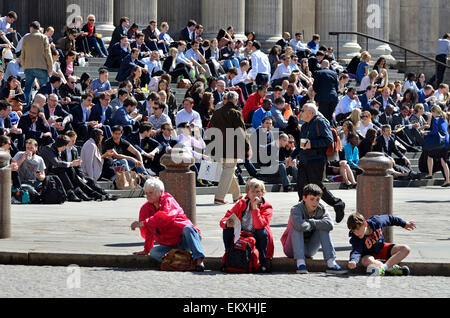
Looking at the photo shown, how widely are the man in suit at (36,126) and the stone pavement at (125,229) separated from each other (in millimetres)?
1767

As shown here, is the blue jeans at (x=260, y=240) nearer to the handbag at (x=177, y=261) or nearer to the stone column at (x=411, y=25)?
the handbag at (x=177, y=261)

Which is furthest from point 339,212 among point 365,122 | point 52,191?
point 365,122

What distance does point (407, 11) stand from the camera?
44.8 m

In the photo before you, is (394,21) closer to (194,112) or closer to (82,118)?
(194,112)

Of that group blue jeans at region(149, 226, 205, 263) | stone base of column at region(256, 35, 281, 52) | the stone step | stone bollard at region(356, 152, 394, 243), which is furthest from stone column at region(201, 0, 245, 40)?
blue jeans at region(149, 226, 205, 263)

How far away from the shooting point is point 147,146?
21.9 m

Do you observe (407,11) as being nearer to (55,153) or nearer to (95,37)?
(95,37)

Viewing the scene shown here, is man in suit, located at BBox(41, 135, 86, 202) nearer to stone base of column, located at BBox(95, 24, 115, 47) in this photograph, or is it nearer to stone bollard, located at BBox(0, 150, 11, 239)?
stone bollard, located at BBox(0, 150, 11, 239)

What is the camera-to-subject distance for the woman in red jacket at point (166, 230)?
12.6 meters

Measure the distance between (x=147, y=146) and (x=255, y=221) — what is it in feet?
30.6

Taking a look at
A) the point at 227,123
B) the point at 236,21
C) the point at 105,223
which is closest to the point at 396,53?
the point at 236,21

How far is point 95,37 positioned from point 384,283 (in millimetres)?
17525

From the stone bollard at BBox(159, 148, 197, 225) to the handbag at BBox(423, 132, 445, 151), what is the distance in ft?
39.5

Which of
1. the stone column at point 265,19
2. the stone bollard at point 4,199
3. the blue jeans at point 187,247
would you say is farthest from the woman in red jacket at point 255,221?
the stone column at point 265,19
